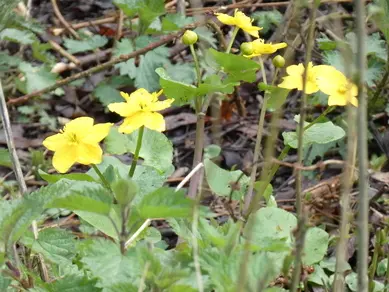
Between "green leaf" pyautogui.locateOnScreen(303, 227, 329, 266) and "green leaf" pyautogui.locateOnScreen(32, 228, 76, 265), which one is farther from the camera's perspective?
"green leaf" pyautogui.locateOnScreen(303, 227, 329, 266)

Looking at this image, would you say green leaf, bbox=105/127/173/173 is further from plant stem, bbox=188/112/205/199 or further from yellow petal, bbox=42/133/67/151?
yellow petal, bbox=42/133/67/151

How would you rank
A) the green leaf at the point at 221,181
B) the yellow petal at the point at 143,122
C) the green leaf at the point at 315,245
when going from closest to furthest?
the yellow petal at the point at 143,122, the green leaf at the point at 315,245, the green leaf at the point at 221,181

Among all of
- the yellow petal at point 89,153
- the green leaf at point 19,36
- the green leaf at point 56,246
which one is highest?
the yellow petal at point 89,153

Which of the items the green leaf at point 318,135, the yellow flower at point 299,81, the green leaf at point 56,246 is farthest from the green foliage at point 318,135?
the green leaf at point 56,246

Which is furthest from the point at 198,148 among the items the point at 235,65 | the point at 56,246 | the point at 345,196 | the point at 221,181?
the point at 345,196


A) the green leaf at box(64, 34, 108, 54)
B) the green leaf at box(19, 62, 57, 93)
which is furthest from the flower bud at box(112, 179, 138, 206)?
the green leaf at box(64, 34, 108, 54)

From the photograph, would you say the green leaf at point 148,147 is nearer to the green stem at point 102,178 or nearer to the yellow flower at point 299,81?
the green stem at point 102,178
